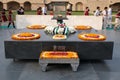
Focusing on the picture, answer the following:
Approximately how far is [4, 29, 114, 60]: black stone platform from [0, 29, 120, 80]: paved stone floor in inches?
8.2

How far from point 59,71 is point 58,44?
0.85 meters

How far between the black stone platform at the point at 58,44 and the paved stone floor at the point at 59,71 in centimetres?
21

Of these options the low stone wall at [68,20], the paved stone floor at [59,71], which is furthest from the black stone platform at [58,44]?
the low stone wall at [68,20]

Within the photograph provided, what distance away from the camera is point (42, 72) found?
4.86 meters

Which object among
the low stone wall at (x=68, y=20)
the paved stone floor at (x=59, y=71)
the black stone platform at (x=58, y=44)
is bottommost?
the paved stone floor at (x=59, y=71)

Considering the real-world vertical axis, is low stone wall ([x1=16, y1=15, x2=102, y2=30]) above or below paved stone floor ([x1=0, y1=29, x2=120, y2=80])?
above

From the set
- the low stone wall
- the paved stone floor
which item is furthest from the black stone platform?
the low stone wall

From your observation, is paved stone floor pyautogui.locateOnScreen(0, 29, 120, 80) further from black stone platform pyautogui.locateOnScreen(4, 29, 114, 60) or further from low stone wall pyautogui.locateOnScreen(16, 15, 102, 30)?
low stone wall pyautogui.locateOnScreen(16, 15, 102, 30)

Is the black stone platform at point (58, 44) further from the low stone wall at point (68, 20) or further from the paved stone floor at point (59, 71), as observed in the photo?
the low stone wall at point (68, 20)

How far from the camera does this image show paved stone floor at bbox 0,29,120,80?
4594 mm

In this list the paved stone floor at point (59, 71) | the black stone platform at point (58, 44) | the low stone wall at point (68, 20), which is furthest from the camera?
the low stone wall at point (68, 20)

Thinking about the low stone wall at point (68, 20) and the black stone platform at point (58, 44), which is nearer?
the black stone platform at point (58, 44)

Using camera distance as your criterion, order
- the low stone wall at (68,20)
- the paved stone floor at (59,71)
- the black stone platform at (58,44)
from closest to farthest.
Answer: the paved stone floor at (59,71) < the black stone platform at (58,44) < the low stone wall at (68,20)

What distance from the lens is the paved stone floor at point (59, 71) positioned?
459cm
